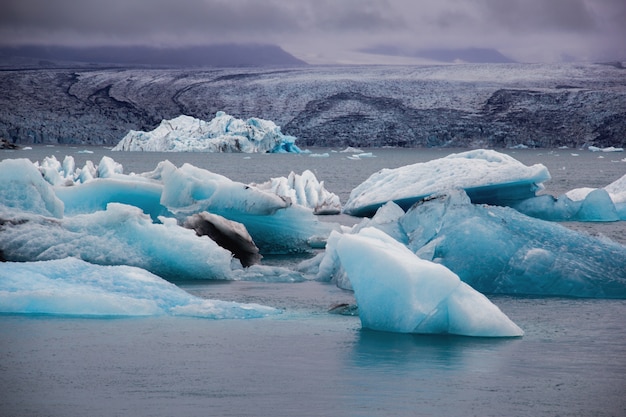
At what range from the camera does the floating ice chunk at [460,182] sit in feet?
36.4

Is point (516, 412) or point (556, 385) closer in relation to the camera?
point (516, 412)

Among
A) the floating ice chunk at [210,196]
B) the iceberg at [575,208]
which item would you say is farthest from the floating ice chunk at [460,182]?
the floating ice chunk at [210,196]

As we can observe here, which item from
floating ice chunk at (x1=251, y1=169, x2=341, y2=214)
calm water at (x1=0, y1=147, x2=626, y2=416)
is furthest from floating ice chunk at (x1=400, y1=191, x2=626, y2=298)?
floating ice chunk at (x1=251, y1=169, x2=341, y2=214)

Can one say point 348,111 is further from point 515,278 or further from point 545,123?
point 515,278

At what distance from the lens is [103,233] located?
24.5 feet

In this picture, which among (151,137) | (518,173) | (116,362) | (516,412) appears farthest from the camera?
(151,137)

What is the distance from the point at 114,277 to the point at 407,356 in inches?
84.7

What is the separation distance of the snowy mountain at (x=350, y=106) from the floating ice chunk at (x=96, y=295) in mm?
50603

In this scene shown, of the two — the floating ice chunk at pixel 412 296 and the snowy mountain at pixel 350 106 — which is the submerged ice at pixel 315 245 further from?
the snowy mountain at pixel 350 106

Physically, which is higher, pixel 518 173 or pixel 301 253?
pixel 518 173

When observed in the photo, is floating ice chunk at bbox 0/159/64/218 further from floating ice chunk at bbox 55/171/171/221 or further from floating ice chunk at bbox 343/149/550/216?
floating ice chunk at bbox 343/149/550/216

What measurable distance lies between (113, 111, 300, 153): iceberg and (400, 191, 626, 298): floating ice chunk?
33.0 metres

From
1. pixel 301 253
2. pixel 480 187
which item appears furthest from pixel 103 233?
pixel 480 187

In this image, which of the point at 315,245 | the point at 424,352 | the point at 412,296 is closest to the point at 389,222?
the point at 315,245
